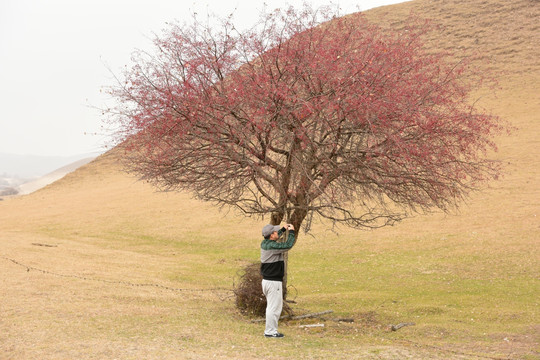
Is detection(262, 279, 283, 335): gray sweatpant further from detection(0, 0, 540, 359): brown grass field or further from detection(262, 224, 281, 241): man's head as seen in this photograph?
detection(262, 224, 281, 241): man's head

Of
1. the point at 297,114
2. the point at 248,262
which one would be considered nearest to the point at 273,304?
the point at 297,114

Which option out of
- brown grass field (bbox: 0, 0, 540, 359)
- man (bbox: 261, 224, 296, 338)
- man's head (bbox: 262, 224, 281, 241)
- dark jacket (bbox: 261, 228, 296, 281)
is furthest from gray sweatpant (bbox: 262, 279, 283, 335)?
man's head (bbox: 262, 224, 281, 241)

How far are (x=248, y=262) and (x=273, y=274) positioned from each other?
2025 cm

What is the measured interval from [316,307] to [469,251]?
13.4 meters

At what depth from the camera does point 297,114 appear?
44.7ft

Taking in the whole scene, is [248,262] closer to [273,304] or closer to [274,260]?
[274,260]

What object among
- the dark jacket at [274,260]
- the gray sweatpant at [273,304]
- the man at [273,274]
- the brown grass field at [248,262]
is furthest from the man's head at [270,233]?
the brown grass field at [248,262]

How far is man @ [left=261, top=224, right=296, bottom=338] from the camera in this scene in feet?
42.9

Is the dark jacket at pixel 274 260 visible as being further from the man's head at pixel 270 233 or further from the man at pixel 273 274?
the man's head at pixel 270 233

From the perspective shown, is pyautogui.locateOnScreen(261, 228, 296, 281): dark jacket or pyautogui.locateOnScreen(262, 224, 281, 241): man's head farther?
pyautogui.locateOnScreen(262, 224, 281, 241): man's head

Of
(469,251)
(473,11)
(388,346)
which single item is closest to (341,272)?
(469,251)

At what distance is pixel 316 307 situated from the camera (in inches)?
789

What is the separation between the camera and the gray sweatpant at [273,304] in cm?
1306

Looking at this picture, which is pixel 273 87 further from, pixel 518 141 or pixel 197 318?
pixel 518 141
